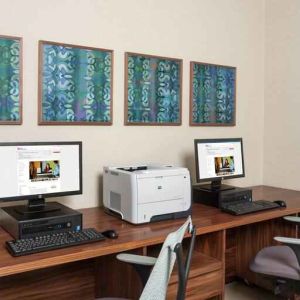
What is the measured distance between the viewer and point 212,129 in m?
3.31

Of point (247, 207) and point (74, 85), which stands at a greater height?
point (74, 85)

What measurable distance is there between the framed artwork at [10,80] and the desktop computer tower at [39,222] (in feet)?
1.82

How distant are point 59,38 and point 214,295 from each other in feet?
6.02

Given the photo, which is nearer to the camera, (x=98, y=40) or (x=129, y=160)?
(x=98, y=40)

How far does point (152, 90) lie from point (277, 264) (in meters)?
1.45

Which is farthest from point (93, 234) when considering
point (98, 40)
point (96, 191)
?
point (98, 40)

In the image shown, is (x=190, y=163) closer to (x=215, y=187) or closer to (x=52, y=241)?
(x=215, y=187)

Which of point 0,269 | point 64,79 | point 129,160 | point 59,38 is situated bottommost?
point 0,269

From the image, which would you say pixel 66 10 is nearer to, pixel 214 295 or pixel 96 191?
pixel 96 191

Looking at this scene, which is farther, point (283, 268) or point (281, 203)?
point (281, 203)

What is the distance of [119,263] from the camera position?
216 cm

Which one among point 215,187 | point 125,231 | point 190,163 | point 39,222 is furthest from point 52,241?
point 190,163

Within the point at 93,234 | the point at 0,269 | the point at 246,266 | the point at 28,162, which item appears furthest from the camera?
the point at 246,266

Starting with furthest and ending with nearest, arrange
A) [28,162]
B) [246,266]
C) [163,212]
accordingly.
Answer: [246,266], [163,212], [28,162]
